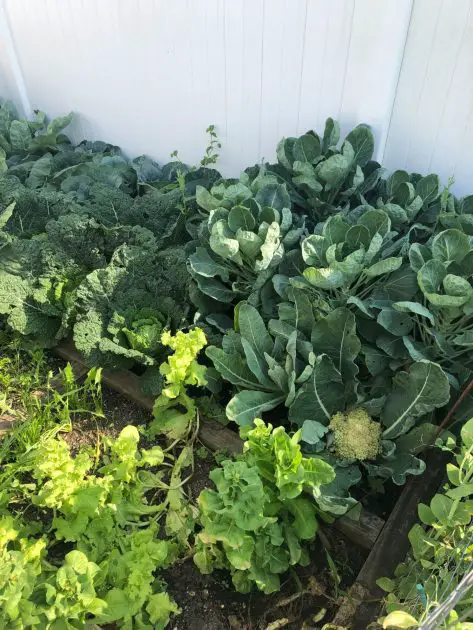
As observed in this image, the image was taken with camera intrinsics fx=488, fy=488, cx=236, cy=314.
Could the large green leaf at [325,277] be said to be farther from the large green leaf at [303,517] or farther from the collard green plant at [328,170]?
the large green leaf at [303,517]

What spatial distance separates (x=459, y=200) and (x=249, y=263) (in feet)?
3.14

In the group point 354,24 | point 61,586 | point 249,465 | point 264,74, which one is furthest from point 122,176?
point 61,586

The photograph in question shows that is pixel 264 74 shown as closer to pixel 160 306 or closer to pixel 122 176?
pixel 122 176

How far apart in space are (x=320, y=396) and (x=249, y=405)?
0.87 ft

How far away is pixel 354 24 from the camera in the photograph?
6.89 ft

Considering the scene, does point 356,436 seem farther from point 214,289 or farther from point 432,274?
point 214,289

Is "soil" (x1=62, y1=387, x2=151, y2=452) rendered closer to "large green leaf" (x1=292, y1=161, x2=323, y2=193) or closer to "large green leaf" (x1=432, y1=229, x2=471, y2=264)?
"large green leaf" (x1=292, y1=161, x2=323, y2=193)

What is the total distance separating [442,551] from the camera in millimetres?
1257

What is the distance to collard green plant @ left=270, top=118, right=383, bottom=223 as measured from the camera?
2152 millimetres

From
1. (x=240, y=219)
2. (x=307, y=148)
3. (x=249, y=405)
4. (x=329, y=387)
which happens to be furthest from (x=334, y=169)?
(x=249, y=405)

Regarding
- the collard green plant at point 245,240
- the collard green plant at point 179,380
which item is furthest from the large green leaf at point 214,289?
the collard green plant at point 179,380

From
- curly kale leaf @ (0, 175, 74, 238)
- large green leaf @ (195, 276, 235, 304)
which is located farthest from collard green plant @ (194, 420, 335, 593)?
curly kale leaf @ (0, 175, 74, 238)

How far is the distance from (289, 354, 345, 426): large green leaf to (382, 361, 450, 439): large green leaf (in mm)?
185

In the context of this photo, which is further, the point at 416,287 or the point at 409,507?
the point at 416,287
